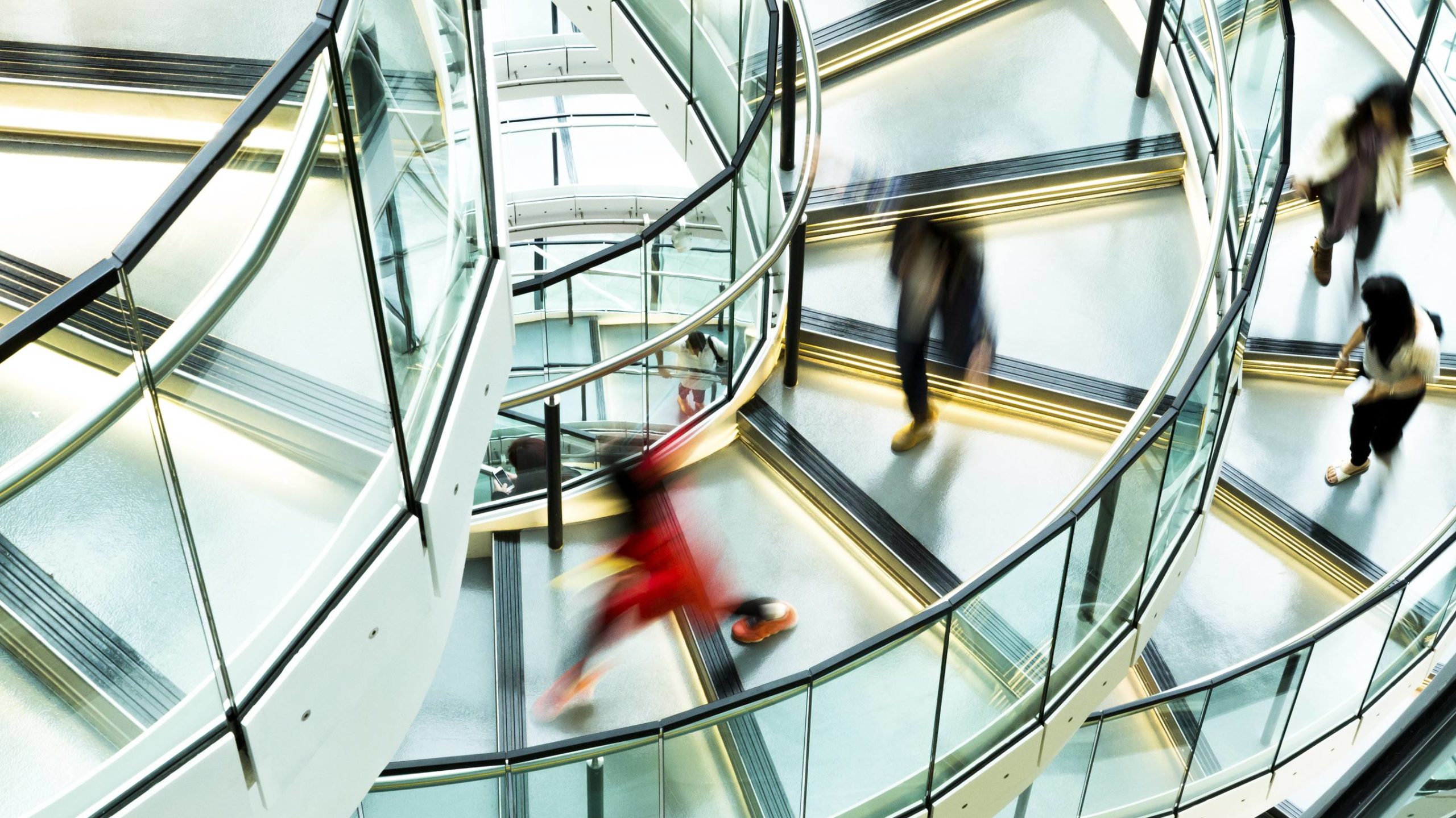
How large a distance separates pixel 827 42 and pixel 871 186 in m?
1.25

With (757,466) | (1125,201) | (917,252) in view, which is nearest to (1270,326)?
(1125,201)

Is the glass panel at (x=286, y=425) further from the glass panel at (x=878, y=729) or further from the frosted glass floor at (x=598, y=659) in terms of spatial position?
the frosted glass floor at (x=598, y=659)

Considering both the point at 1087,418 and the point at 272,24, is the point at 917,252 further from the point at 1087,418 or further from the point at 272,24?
the point at 272,24

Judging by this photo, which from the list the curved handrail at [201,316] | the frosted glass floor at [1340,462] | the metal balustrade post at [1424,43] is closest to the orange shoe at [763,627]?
the frosted glass floor at [1340,462]

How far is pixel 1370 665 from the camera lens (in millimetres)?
7359

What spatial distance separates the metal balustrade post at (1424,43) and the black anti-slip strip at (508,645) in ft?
19.8

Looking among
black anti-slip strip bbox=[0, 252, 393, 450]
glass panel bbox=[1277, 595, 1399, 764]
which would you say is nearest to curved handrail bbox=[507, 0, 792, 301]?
glass panel bbox=[1277, 595, 1399, 764]

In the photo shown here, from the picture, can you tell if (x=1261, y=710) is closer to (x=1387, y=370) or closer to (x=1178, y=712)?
(x=1178, y=712)

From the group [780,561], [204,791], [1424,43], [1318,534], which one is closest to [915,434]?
[780,561]

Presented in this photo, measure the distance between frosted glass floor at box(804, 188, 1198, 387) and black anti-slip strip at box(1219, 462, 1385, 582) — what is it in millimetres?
883

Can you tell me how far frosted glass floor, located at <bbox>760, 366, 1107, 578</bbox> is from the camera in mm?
6699

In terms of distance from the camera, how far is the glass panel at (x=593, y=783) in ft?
17.4

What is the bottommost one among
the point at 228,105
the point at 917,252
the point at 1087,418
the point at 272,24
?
the point at 1087,418

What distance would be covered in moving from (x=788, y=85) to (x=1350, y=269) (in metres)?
3.53
